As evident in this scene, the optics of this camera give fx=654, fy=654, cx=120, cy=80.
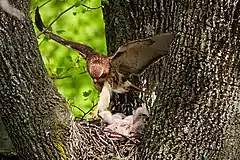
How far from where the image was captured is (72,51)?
655 centimetres

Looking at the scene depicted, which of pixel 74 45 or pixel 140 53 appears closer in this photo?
pixel 140 53

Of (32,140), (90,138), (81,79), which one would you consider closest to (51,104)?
(32,140)

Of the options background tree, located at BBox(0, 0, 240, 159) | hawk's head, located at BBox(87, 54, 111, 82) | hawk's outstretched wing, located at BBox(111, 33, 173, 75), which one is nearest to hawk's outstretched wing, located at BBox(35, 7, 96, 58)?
hawk's head, located at BBox(87, 54, 111, 82)

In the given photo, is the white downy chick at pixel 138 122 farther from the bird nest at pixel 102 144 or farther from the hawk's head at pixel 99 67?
the hawk's head at pixel 99 67

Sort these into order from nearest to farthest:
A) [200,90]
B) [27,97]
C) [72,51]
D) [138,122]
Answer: [27,97]
[200,90]
[138,122]
[72,51]

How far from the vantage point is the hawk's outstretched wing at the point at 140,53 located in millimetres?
3857

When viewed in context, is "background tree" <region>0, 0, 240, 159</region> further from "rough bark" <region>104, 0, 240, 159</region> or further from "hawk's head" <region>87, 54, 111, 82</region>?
"hawk's head" <region>87, 54, 111, 82</region>

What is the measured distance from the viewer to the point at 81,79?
236 inches

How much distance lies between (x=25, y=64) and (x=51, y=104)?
28 centimetres

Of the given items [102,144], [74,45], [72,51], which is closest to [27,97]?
[102,144]

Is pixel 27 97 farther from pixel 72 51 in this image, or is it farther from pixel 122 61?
pixel 72 51

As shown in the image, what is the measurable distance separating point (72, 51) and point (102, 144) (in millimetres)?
2776

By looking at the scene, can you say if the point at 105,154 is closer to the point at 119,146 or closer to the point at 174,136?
the point at 119,146

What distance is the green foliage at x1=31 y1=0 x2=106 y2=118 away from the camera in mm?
5949
